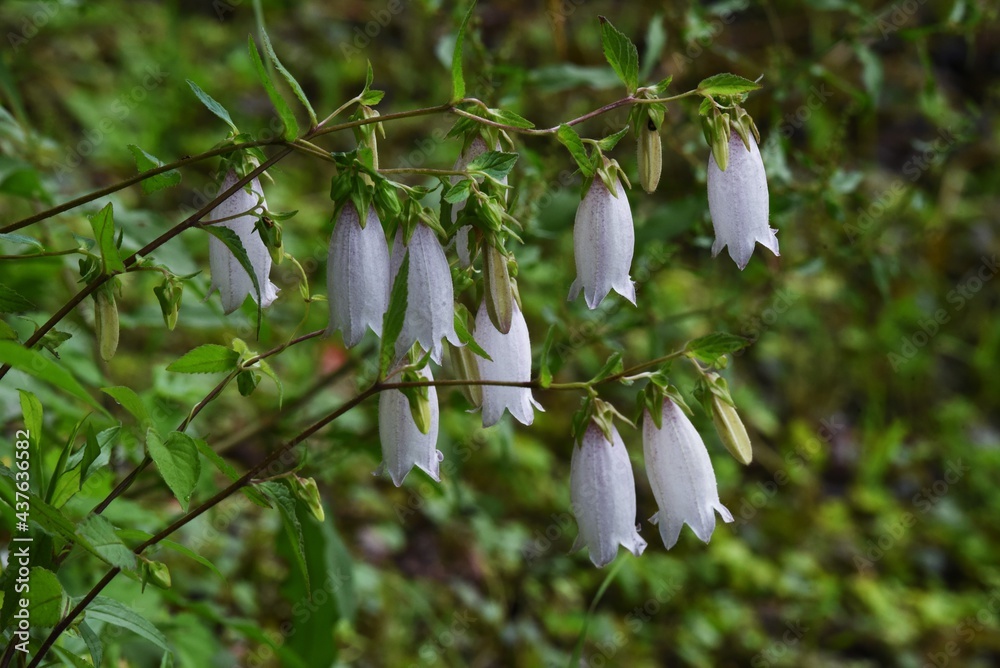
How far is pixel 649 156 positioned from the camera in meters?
1.58

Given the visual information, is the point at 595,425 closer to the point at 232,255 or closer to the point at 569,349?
the point at 232,255

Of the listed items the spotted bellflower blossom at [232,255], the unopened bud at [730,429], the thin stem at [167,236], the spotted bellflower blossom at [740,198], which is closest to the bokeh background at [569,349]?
the spotted bellflower blossom at [232,255]

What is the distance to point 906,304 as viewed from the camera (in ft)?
19.1

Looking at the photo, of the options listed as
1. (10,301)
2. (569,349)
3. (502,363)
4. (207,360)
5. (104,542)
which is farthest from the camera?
(569,349)

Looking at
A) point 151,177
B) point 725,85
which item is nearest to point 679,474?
point 725,85

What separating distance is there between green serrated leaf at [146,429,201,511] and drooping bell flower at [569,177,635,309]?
2.15ft

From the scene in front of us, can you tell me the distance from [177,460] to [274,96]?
53 centimetres

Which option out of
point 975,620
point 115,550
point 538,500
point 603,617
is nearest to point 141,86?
point 538,500

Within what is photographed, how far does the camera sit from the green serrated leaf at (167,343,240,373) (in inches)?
60.0

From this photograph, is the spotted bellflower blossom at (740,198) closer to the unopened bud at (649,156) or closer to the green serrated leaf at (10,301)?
the unopened bud at (649,156)

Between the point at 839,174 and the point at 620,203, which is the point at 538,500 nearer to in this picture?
the point at 839,174

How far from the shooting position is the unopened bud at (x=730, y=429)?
5.19 ft

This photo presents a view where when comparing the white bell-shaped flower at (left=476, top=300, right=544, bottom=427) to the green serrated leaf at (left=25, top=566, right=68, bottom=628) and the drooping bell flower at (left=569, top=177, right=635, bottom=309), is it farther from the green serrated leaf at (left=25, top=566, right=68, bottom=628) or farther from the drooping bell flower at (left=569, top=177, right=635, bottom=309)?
the green serrated leaf at (left=25, top=566, right=68, bottom=628)

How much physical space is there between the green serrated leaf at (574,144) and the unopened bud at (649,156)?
86 millimetres
